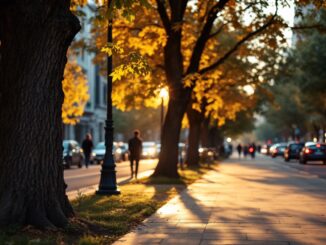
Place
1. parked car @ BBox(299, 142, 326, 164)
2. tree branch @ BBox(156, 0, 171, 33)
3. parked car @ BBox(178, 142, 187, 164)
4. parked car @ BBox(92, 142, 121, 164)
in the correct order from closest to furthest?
tree branch @ BBox(156, 0, 171, 33) < parked car @ BBox(178, 142, 187, 164) < parked car @ BBox(299, 142, 326, 164) < parked car @ BBox(92, 142, 121, 164)

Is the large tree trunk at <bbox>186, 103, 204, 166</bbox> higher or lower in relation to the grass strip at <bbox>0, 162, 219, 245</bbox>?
higher

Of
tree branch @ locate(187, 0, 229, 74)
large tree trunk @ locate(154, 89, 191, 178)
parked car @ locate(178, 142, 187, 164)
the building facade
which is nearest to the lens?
tree branch @ locate(187, 0, 229, 74)

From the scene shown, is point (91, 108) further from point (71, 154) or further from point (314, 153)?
point (71, 154)

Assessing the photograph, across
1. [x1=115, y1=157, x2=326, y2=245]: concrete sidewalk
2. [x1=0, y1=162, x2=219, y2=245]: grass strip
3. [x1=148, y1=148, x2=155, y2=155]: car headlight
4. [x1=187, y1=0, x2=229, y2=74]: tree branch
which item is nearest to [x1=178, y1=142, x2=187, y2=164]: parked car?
[x1=187, y1=0, x2=229, y2=74]: tree branch

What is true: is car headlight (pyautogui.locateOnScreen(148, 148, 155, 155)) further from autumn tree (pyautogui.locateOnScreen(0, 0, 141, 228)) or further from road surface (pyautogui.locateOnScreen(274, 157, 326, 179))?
autumn tree (pyautogui.locateOnScreen(0, 0, 141, 228))

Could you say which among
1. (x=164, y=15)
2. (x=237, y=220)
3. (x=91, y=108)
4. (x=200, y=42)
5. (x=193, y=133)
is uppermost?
(x=91, y=108)

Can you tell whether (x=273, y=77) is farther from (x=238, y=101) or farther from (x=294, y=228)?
(x=294, y=228)

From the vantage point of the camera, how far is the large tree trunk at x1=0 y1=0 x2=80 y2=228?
33.6 ft

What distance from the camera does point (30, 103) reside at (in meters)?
10.4

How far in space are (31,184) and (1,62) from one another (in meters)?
1.70

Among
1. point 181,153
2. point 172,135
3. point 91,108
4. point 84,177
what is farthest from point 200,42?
point 91,108

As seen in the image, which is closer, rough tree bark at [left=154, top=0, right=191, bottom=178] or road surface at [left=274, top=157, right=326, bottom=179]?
rough tree bark at [left=154, top=0, right=191, bottom=178]

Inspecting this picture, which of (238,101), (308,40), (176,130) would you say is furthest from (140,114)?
(176,130)

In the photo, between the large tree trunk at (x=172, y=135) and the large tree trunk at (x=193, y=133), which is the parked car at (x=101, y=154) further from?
the large tree trunk at (x=172, y=135)
